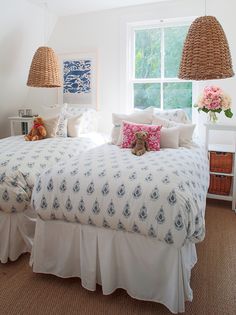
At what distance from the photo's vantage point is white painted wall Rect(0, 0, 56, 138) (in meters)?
3.47

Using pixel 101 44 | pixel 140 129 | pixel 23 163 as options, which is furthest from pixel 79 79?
pixel 23 163

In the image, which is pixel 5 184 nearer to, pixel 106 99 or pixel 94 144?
pixel 94 144

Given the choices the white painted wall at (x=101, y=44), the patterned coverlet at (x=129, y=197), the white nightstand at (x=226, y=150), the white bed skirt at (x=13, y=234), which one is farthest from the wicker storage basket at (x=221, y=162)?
the white bed skirt at (x=13, y=234)

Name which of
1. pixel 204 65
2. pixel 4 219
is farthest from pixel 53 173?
pixel 204 65

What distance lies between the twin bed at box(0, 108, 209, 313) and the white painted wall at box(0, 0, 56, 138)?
2.12 m

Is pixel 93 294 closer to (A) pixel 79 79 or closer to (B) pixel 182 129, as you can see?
(B) pixel 182 129

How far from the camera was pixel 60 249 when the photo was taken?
1907mm

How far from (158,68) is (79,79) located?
3.72ft

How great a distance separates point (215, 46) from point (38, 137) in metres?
2.03

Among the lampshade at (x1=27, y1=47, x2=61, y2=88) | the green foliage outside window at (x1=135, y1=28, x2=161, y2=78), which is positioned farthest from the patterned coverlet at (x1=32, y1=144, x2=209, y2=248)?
the green foliage outside window at (x1=135, y1=28, x2=161, y2=78)

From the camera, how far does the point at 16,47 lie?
3719mm

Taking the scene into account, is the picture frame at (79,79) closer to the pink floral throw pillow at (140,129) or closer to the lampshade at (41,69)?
the lampshade at (41,69)

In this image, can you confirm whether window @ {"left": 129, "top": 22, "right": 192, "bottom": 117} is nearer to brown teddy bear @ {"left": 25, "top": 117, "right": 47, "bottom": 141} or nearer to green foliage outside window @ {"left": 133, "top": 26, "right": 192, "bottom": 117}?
green foliage outside window @ {"left": 133, "top": 26, "right": 192, "bottom": 117}

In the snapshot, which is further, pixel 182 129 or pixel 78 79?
pixel 78 79
